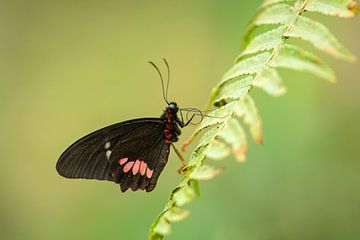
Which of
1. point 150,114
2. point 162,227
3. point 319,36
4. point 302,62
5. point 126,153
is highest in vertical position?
point 150,114

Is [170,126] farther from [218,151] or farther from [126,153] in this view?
[218,151]

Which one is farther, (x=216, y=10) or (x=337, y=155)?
(x=216, y=10)

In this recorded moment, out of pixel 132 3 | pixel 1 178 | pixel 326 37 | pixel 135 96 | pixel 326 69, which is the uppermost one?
pixel 132 3

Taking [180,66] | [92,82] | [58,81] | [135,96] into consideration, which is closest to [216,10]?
[180,66]

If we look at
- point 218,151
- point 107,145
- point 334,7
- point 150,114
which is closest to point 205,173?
point 218,151

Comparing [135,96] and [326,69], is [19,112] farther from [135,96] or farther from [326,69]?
[326,69]

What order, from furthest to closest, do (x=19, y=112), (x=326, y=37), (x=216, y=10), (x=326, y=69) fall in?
(x=19, y=112) → (x=216, y=10) → (x=326, y=37) → (x=326, y=69)
